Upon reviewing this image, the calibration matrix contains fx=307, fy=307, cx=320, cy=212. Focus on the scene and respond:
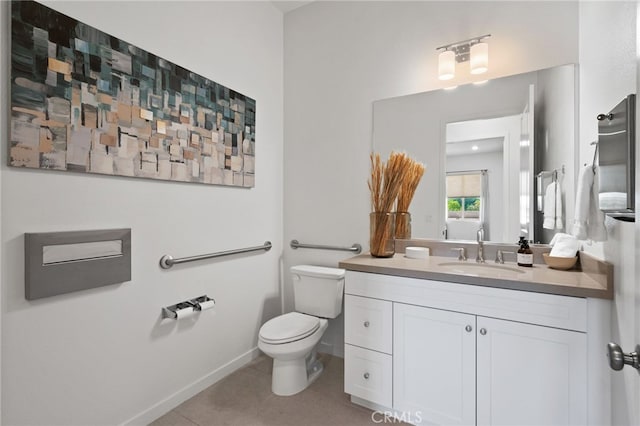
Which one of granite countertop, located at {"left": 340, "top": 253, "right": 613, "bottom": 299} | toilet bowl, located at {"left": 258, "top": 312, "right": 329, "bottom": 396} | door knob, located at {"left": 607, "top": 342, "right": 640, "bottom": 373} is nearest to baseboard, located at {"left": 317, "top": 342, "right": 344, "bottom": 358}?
toilet bowl, located at {"left": 258, "top": 312, "right": 329, "bottom": 396}

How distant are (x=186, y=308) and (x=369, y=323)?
1043 millimetres

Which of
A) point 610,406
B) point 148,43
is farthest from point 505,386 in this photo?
point 148,43

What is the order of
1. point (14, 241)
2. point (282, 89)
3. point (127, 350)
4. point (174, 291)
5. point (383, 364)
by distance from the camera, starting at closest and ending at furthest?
point (14, 241) → point (127, 350) → point (383, 364) → point (174, 291) → point (282, 89)

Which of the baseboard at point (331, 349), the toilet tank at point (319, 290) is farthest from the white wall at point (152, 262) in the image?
the baseboard at point (331, 349)

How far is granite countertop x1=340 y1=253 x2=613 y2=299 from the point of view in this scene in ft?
4.11

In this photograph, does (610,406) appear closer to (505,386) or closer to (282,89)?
(505,386)

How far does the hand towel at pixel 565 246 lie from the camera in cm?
155

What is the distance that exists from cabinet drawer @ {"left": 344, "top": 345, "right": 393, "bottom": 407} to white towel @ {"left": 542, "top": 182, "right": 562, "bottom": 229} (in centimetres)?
116

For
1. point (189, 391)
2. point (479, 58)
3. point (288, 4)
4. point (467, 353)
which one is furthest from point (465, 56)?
point (189, 391)

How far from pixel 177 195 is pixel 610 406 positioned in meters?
2.25

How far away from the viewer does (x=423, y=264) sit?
1.78 m

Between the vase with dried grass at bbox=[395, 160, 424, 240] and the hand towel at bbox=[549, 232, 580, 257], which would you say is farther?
the vase with dried grass at bbox=[395, 160, 424, 240]

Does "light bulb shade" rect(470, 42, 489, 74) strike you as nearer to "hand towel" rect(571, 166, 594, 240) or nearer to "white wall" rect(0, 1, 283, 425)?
"hand towel" rect(571, 166, 594, 240)

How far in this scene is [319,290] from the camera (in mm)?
2229
